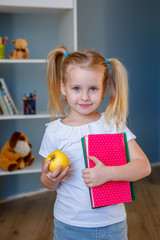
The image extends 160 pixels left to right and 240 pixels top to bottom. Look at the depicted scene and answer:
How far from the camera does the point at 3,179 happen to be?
265 centimetres

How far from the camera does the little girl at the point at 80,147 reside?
1050 millimetres

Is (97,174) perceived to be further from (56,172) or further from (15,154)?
(15,154)

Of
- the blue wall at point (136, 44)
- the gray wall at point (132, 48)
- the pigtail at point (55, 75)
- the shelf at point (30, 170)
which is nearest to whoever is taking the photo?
the pigtail at point (55, 75)

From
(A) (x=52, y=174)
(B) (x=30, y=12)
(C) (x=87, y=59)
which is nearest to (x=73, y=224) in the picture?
(A) (x=52, y=174)

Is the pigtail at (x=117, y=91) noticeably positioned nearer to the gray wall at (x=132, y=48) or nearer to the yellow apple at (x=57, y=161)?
the yellow apple at (x=57, y=161)

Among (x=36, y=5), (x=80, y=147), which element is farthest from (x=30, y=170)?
(x=80, y=147)

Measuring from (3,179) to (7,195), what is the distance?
14cm

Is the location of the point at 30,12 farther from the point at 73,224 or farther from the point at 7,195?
the point at 73,224

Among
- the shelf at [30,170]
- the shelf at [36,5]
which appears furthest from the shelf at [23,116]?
the shelf at [36,5]

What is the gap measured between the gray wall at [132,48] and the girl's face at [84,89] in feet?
5.33

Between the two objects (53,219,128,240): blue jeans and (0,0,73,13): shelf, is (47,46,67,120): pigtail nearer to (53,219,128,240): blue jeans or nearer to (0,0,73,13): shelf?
(53,219,128,240): blue jeans

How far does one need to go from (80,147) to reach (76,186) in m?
Result: 0.14

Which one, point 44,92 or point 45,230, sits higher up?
point 44,92

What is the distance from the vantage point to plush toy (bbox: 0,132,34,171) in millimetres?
2305
